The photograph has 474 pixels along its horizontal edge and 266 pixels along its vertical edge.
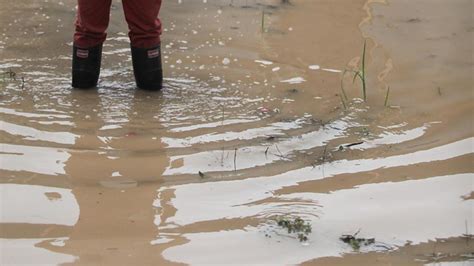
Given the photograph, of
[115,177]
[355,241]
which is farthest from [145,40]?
[355,241]

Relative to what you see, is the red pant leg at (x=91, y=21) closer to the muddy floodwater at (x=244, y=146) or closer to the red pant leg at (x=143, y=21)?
the red pant leg at (x=143, y=21)

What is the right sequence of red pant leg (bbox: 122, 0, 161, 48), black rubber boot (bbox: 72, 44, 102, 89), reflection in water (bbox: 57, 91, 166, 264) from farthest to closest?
black rubber boot (bbox: 72, 44, 102, 89)
red pant leg (bbox: 122, 0, 161, 48)
reflection in water (bbox: 57, 91, 166, 264)

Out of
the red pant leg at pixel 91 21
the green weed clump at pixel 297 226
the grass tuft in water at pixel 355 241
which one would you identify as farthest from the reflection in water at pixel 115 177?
the grass tuft in water at pixel 355 241

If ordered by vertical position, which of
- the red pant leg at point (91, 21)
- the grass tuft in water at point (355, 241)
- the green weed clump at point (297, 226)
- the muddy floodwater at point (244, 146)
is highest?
the red pant leg at point (91, 21)

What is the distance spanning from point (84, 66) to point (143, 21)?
422 millimetres

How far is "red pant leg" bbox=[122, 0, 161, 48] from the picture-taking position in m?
4.46

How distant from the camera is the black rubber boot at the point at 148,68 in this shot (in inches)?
182

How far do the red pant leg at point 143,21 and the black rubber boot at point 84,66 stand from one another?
0.24 m

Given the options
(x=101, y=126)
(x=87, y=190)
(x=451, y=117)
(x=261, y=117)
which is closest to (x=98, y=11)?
(x=101, y=126)

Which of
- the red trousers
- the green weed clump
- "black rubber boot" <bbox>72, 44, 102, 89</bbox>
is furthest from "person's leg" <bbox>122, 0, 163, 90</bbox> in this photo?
the green weed clump

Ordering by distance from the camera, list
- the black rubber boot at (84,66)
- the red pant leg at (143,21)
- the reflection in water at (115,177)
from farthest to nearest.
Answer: the black rubber boot at (84,66) → the red pant leg at (143,21) → the reflection in water at (115,177)

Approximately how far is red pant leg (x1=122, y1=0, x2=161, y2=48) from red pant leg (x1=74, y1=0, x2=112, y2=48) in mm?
123

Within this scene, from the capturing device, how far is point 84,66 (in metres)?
4.61

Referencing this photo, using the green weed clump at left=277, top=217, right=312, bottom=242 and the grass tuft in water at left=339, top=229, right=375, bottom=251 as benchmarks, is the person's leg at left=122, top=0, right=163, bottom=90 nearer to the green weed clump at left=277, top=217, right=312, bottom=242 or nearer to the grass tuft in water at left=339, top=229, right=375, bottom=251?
the green weed clump at left=277, top=217, right=312, bottom=242
